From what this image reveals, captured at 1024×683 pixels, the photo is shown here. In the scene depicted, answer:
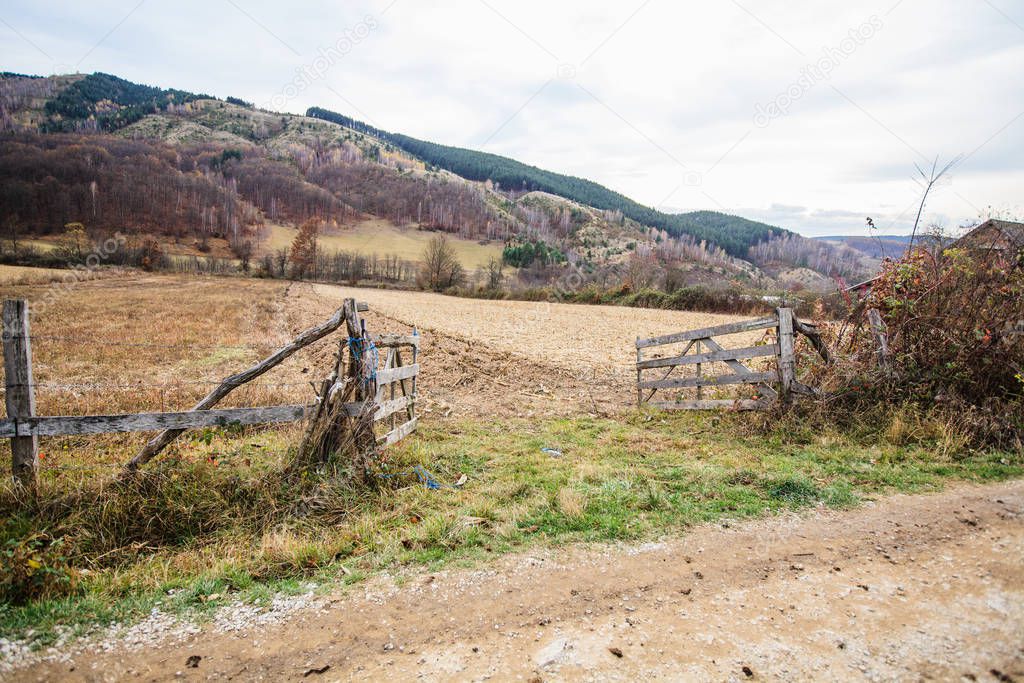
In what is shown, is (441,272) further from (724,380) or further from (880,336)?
(880,336)

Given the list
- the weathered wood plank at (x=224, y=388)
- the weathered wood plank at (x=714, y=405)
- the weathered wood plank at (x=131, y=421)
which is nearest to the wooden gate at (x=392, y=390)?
the weathered wood plank at (x=224, y=388)

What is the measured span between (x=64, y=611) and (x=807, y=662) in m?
5.30

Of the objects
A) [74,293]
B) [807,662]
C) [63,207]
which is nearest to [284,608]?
[807,662]

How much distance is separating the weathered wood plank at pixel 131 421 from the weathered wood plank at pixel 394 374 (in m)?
1.31

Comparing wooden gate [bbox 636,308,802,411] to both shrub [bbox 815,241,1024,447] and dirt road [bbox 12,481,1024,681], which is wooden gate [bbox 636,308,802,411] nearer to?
shrub [bbox 815,241,1024,447]

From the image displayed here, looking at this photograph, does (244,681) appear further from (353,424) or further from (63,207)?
(63,207)

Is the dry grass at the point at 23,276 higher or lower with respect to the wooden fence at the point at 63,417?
higher

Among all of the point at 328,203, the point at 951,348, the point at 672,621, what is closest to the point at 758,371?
the point at 951,348

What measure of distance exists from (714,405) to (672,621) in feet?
21.6

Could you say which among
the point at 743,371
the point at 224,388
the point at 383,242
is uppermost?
the point at 383,242

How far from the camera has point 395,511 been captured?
5.54 metres

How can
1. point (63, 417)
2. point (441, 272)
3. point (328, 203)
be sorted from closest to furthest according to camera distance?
point (63, 417) < point (441, 272) < point (328, 203)

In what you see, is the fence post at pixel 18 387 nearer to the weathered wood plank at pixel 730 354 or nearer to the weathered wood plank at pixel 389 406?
the weathered wood plank at pixel 389 406

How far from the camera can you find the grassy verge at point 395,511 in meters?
4.29
